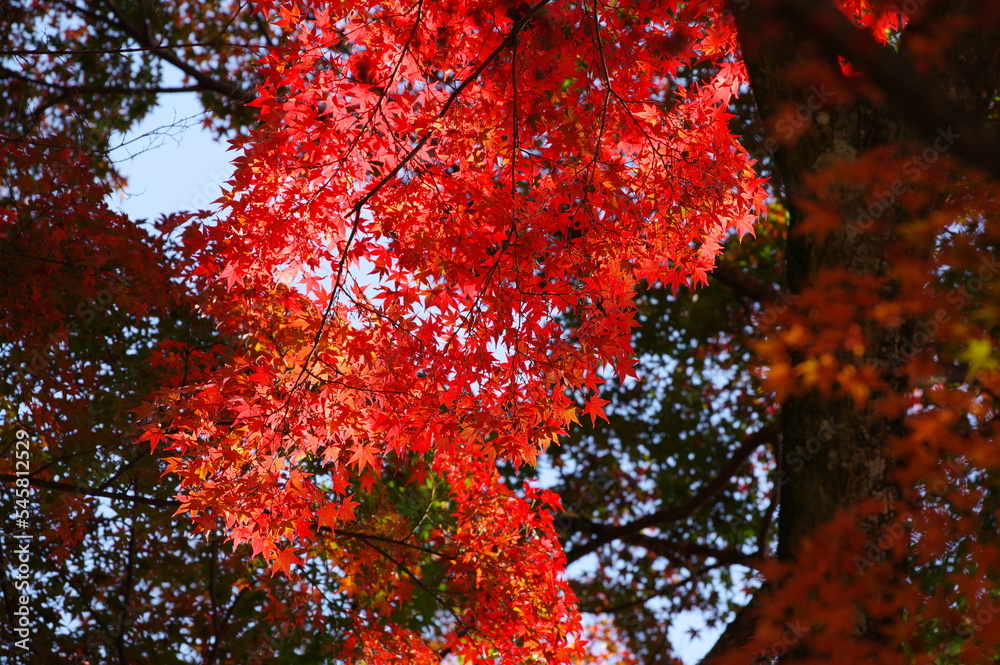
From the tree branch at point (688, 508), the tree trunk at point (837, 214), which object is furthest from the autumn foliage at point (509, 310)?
the tree branch at point (688, 508)

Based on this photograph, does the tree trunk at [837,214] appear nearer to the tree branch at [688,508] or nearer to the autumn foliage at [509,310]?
the autumn foliage at [509,310]

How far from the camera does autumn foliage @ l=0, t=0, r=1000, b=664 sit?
3.06 meters

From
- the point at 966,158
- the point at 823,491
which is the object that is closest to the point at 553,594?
the point at 823,491

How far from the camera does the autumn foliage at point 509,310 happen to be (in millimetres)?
3059

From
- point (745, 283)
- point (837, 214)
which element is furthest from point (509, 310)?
point (745, 283)

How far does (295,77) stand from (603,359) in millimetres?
1940

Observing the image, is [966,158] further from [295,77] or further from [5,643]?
[5,643]

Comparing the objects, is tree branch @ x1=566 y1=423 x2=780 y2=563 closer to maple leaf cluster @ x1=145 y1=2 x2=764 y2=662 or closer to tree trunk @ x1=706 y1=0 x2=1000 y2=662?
maple leaf cluster @ x1=145 y1=2 x2=764 y2=662

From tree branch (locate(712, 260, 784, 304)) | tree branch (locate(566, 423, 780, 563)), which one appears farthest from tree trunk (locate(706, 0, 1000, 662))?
tree branch (locate(712, 260, 784, 304))

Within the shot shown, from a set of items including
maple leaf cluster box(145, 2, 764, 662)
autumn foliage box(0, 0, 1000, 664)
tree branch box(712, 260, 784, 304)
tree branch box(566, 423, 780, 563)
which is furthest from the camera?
tree branch box(712, 260, 784, 304)

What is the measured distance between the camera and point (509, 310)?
381cm

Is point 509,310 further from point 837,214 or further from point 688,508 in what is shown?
point 688,508

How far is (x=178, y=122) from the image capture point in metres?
4.82

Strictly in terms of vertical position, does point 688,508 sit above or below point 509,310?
above
